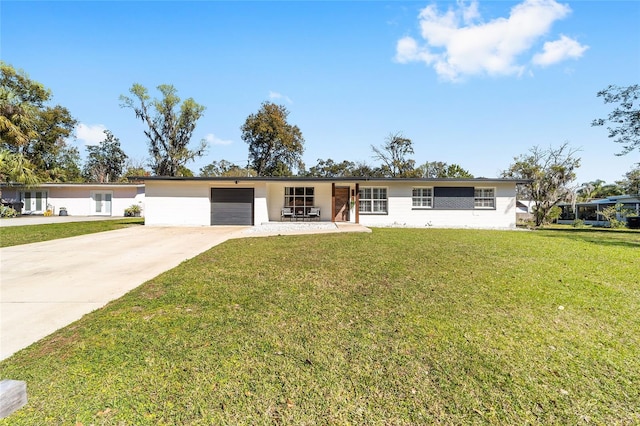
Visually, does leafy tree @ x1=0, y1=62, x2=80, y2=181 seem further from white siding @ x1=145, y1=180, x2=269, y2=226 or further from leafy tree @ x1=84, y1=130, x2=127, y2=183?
white siding @ x1=145, y1=180, x2=269, y2=226

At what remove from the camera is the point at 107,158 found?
44219 millimetres

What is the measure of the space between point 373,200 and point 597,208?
2811 cm

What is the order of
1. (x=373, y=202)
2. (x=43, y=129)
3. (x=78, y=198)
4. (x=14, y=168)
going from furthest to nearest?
(x=43, y=129) → (x=78, y=198) → (x=14, y=168) → (x=373, y=202)

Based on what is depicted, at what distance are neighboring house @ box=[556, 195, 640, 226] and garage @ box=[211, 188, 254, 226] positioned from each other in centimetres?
3023

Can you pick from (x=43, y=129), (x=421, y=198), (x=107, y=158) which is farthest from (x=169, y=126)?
(x=421, y=198)

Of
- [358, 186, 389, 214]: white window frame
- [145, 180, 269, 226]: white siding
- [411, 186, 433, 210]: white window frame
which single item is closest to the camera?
[145, 180, 269, 226]: white siding

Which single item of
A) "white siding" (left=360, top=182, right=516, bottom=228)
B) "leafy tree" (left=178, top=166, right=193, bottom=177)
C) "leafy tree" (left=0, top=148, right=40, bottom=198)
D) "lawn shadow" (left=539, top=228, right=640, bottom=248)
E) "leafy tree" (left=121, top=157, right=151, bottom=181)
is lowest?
"lawn shadow" (left=539, top=228, right=640, bottom=248)

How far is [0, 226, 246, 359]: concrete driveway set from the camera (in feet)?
11.3

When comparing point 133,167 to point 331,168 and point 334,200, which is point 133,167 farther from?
point 334,200

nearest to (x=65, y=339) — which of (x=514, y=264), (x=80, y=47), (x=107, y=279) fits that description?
(x=107, y=279)

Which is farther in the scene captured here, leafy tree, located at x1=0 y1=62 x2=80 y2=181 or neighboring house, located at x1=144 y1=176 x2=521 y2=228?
leafy tree, located at x1=0 y1=62 x2=80 y2=181

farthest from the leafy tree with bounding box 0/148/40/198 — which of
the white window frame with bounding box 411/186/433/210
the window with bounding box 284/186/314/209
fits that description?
the white window frame with bounding box 411/186/433/210

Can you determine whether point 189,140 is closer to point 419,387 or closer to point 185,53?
point 185,53

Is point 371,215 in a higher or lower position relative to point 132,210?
lower
